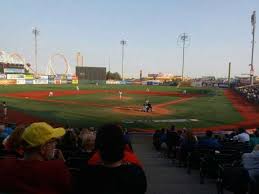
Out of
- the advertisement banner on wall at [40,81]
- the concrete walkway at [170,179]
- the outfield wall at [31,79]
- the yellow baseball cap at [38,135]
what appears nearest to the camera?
the yellow baseball cap at [38,135]

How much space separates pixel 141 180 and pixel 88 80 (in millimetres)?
113263

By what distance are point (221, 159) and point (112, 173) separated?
6449mm

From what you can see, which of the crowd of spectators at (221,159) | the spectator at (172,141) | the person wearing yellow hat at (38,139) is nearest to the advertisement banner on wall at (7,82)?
the crowd of spectators at (221,159)

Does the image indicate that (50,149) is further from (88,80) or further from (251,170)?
(88,80)

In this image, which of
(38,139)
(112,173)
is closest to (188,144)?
(38,139)

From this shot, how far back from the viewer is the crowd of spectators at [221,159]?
7.02 m

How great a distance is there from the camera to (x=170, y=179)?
1009cm

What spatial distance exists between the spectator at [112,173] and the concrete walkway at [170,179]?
513 cm

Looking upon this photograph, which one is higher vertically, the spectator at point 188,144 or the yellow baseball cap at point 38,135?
the yellow baseball cap at point 38,135

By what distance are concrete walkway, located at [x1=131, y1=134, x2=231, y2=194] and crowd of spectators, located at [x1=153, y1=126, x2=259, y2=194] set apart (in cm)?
29

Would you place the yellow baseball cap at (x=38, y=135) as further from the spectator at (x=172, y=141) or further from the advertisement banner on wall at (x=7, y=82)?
the advertisement banner on wall at (x=7, y=82)

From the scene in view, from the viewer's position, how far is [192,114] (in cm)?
3606

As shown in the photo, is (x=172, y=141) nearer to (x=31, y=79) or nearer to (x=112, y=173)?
(x=112, y=173)

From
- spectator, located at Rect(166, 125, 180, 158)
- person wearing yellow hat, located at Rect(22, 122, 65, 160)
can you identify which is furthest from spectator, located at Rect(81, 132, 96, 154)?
spectator, located at Rect(166, 125, 180, 158)
